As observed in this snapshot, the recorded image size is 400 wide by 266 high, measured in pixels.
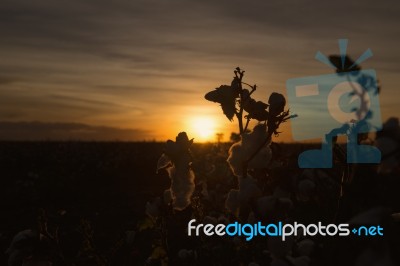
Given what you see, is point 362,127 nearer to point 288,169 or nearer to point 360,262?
point 288,169

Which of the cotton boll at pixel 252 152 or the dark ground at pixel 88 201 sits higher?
the cotton boll at pixel 252 152

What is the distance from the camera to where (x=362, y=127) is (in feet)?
5.99

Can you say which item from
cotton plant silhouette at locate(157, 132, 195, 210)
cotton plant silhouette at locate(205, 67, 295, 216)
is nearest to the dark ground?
cotton plant silhouette at locate(157, 132, 195, 210)

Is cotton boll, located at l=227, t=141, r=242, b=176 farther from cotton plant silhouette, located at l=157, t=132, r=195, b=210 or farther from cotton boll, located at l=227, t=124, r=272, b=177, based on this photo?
cotton plant silhouette, located at l=157, t=132, r=195, b=210

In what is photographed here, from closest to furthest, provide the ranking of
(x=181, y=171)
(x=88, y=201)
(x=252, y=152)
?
(x=252, y=152)
(x=181, y=171)
(x=88, y=201)

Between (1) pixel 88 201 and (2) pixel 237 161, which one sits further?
(1) pixel 88 201

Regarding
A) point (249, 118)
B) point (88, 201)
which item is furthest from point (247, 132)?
point (88, 201)

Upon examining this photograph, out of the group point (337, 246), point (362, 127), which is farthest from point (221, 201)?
point (337, 246)

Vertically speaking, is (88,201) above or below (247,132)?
below

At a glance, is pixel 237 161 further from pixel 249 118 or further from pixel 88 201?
pixel 88 201

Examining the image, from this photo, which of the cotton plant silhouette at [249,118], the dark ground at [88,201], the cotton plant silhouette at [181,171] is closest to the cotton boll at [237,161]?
the cotton plant silhouette at [249,118]

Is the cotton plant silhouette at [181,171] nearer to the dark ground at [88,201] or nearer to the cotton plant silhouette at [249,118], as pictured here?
the cotton plant silhouette at [249,118]

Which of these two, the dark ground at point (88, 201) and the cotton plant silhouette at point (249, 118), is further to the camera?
the dark ground at point (88, 201)

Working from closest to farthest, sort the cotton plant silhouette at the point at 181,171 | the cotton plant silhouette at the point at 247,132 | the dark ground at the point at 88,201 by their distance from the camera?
the cotton plant silhouette at the point at 247,132
the cotton plant silhouette at the point at 181,171
the dark ground at the point at 88,201
